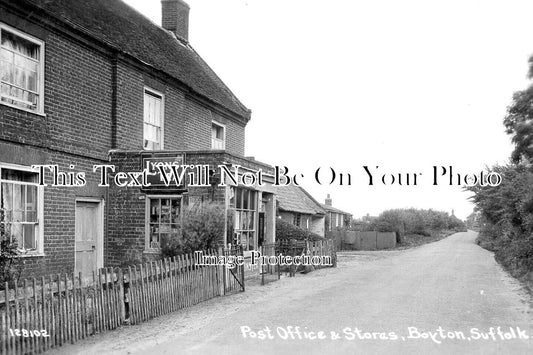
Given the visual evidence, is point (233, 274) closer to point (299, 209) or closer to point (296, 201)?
point (299, 209)

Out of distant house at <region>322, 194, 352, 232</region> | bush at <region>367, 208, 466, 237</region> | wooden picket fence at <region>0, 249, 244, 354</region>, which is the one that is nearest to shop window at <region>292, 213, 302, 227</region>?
bush at <region>367, 208, 466, 237</region>

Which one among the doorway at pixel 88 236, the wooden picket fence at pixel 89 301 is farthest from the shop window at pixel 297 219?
the wooden picket fence at pixel 89 301

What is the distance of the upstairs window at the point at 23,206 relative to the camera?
12125 mm

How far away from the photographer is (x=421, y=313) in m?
11.1

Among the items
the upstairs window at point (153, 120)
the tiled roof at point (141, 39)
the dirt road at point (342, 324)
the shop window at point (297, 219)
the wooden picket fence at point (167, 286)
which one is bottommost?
the dirt road at point (342, 324)

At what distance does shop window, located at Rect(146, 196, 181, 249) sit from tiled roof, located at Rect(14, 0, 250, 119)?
3924 millimetres

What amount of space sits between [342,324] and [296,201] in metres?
27.4

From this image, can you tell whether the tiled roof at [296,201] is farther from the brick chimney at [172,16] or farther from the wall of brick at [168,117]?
Result: the wall of brick at [168,117]

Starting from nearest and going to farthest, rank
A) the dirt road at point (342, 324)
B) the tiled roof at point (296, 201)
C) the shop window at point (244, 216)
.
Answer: the dirt road at point (342, 324), the shop window at point (244, 216), the tiled roof at point (296, 201)

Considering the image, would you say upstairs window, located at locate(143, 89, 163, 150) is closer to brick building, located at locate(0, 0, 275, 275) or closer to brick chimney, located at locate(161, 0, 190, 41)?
brick building, located at locate(0, 0, 275, 275)

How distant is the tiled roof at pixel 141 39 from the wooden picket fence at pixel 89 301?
6.23 meters

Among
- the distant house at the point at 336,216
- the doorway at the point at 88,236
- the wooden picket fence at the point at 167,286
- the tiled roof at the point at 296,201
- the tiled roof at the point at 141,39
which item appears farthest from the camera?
the distant house at the point at 336,216

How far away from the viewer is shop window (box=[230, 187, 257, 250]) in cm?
1623

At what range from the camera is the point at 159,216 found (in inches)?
613
